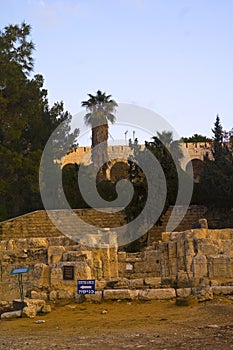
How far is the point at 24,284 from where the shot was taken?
496 inches

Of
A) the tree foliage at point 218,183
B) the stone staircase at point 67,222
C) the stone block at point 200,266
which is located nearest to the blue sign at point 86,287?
the stone block at point 200,266

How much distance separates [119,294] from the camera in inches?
438

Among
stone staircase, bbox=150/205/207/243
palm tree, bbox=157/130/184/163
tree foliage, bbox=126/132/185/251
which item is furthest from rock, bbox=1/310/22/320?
palm tree, bbox=157/130/184/163

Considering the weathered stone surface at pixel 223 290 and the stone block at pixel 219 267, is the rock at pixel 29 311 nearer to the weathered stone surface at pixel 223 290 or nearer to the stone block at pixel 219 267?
the weathered stone surface at pixel 223 290

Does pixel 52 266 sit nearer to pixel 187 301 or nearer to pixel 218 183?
pixel 187 301

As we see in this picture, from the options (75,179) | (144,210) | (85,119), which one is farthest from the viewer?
(85,119)

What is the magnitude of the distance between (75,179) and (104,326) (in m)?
19.4

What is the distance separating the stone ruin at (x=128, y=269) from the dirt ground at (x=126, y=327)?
54 centimetres

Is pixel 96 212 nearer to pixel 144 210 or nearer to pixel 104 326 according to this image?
pixel 144 210

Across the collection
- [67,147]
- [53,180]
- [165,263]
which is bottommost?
[165,263]

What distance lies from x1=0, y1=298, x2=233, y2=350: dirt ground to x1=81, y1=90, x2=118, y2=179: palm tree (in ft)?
78.8

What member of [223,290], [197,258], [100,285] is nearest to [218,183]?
[197,258]

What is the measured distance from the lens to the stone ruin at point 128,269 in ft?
37.1

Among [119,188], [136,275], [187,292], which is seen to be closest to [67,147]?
[119,188]
